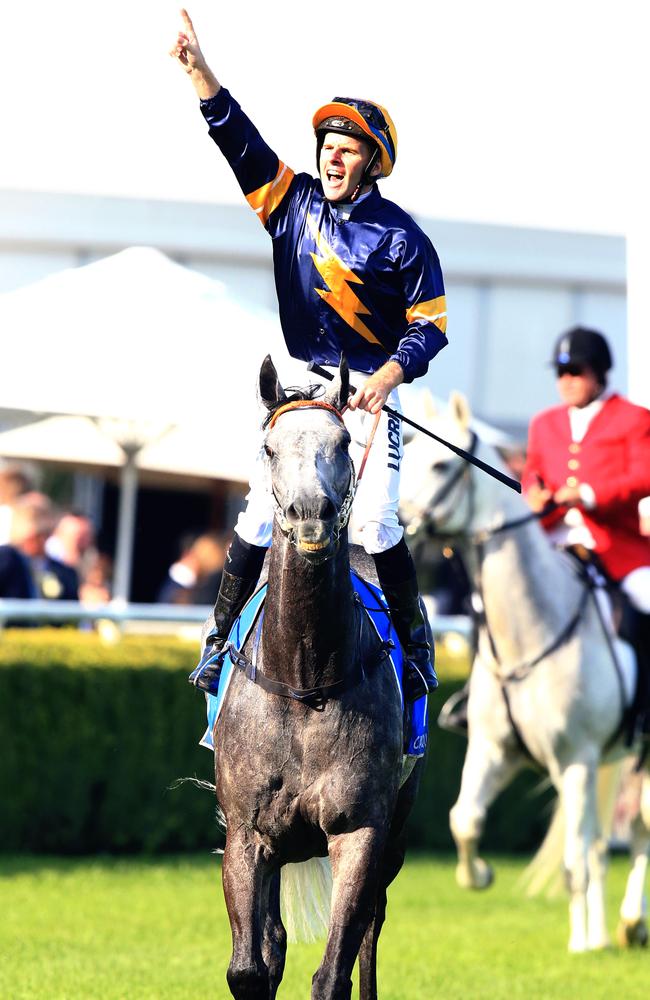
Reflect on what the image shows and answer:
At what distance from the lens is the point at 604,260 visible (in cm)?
2448

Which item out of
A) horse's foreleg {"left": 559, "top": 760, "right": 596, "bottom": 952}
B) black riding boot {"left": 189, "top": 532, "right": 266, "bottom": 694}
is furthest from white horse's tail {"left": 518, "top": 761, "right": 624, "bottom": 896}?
black riding boot {"left": 189, "top": 532, "right": 266, "bottom": 694}

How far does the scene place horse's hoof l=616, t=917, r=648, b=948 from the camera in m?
9.04

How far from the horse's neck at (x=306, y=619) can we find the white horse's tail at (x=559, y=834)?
186 inches

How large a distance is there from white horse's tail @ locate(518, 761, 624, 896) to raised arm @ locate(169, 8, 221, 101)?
5278mm

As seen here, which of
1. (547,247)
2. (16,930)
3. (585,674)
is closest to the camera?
(16,930)

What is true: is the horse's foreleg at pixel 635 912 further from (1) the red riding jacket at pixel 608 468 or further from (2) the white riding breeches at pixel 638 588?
(1) the red riding jacket at pixel 608 468

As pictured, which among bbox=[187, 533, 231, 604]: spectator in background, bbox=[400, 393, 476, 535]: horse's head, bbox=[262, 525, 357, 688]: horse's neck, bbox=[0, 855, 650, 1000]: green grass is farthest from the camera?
bbox=[187, 533, 231, 604]: spectator in background

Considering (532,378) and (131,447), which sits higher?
(532,378)

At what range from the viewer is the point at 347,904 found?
15.4 ft

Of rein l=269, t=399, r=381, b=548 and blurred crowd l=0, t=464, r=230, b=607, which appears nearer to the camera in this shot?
rein l=269, t=399, r=381, b=548

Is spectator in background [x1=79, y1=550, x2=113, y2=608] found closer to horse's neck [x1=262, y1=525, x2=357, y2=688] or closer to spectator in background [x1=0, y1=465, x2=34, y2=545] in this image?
spectator in background [x1=0, y1=465, x2=34, y2=545]

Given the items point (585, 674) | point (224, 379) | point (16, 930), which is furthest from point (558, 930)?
point (224, 379)

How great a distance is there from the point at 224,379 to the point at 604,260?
1334 cm

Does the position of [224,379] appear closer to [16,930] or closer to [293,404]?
[16,930]
